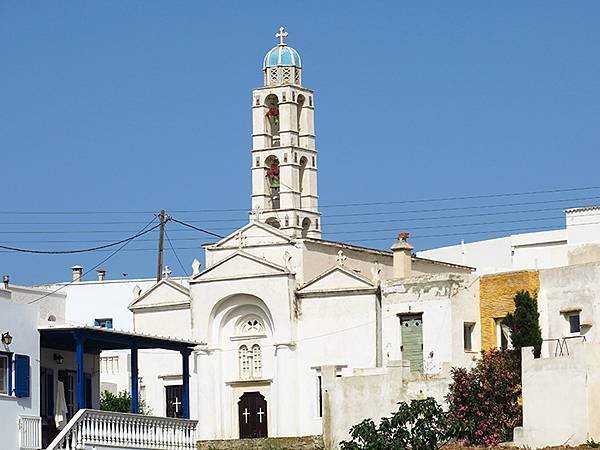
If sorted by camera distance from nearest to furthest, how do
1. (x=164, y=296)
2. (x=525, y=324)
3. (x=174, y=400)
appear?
(x=525, y=324)
(x=174, y=400)
(x=164, y=296)

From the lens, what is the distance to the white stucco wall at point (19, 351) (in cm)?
4503

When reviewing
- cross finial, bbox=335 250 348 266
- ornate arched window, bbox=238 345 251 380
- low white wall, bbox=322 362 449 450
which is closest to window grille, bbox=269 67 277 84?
cross finial, bbox=335 250 348 266

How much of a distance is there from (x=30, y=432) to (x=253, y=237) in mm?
25525

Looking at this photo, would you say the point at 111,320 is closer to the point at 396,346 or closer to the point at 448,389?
the point at 396,346

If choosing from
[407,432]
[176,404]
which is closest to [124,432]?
[407,432]

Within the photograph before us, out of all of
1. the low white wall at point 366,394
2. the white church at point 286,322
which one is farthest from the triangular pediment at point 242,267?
the low white wall at point 366,394

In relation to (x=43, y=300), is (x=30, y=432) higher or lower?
lower

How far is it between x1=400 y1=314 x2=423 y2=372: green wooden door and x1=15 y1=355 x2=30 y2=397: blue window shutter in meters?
20.7

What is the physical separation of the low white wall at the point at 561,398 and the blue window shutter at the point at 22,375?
16.7 meters

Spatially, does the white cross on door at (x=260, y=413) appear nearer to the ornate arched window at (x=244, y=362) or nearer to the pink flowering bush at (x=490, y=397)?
the ornate arched window at (x=244, y=362)

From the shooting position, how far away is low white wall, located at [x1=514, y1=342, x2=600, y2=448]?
54.3 meters

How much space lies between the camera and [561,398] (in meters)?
55.1

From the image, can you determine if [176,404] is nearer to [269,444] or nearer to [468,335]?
[269,444]

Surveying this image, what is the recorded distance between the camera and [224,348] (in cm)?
7006
